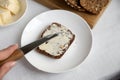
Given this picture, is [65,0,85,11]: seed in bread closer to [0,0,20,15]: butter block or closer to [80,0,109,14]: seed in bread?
[80,0,109,14]: seed in bread

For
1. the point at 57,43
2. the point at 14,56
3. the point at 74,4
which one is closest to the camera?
the point at 14,56

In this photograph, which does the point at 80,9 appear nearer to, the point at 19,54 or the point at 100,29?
the point at 100,29

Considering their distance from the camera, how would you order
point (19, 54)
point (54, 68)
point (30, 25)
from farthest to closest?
point (30, 25), point (54, 68), point (19, 54)

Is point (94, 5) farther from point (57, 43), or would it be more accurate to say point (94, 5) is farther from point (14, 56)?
point (14, 56)

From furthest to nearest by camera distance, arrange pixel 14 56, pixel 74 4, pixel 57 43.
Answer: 1. pixel 74 4
2. pixel 57 43
3. pixel 14 56

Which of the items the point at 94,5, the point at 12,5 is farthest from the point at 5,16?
the point at 94,5

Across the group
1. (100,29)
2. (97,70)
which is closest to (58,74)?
(97,70)
